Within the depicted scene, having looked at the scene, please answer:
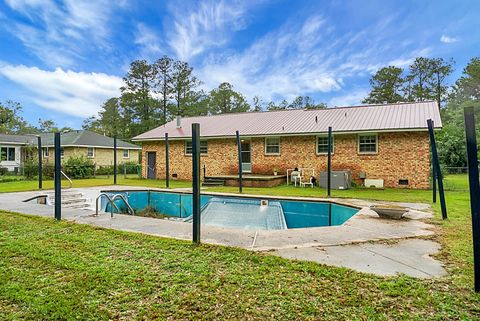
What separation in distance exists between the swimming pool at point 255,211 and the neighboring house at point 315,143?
6.41m

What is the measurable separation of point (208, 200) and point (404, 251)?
810 cm

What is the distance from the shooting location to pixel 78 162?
21.1 metres

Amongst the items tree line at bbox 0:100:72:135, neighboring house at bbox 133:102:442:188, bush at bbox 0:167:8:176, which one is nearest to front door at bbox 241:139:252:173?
neighboring house at bbox 133:102:442:188

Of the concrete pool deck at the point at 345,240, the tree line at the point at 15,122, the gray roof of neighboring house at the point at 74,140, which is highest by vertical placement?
the tree line at the point at 15,122

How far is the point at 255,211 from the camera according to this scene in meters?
9.88

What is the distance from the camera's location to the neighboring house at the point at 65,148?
86.6ft

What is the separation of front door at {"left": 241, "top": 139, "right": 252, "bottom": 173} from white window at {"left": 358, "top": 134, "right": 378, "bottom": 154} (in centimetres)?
646

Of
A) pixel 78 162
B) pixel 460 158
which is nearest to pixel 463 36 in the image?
pixel 460 158

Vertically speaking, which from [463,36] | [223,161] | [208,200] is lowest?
[208,200]

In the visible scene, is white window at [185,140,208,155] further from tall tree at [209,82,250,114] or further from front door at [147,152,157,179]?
tall tree at [209,82,250,114]

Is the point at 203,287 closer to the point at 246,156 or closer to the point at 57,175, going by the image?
the point at 57,175

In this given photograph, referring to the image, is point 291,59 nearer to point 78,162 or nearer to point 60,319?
point 78,162

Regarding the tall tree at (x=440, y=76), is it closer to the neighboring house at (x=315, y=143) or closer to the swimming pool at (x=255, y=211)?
the neighboring house at (x=315, y=143)

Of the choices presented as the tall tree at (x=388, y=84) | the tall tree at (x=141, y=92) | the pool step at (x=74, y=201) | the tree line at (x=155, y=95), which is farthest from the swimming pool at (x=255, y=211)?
the tall tree at (x=388, y=84)
